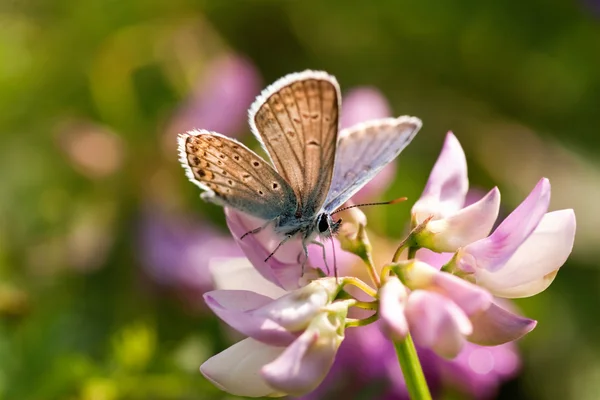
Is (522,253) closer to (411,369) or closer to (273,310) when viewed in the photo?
(411,369)

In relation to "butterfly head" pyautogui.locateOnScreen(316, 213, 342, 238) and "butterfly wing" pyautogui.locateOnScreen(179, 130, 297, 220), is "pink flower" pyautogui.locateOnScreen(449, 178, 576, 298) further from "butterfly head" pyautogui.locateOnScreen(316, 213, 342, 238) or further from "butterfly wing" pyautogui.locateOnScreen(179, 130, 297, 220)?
"butterfly wing" pyautogui.locateOnScreen(179, 130, 297, 220)

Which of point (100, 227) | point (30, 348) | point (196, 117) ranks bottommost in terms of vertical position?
point (100, 227)

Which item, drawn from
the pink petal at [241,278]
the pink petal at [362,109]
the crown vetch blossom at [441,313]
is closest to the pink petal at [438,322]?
the crown vetch blossom at [441,313]

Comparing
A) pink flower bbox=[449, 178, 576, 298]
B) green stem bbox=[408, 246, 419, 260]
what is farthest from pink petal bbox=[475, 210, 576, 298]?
green stem bbox=[408, 246, 419, 260]

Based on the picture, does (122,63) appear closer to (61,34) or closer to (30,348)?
(61,34)

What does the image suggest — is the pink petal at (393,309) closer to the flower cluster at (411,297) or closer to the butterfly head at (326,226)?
the flower cluster at (411,297)

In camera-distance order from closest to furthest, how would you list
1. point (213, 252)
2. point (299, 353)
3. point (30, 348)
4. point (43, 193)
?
point (299, 353), point (30, 348), point (213, 252), point (43, 193)

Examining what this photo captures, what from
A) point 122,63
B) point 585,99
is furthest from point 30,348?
point 585,99
